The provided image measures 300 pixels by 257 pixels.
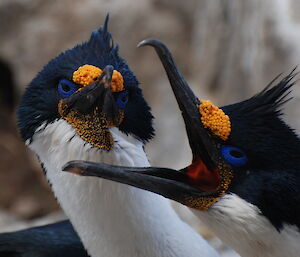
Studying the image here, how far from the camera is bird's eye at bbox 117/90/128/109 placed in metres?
1.77

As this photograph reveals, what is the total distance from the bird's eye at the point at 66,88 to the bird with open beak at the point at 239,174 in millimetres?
320

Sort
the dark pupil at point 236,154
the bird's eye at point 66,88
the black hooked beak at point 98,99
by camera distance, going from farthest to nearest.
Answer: the bird's eye at point 66,88, the black hooked beak at point 98,99, the dark pupil at point 236,154

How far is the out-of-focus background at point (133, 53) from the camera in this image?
4.53 m

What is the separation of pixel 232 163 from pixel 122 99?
45 cm

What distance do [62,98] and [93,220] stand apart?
0.37 meters

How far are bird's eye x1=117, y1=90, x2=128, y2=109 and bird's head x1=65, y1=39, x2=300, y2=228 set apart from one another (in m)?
0.22

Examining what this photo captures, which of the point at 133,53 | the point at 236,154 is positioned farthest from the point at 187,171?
the point at 133,53

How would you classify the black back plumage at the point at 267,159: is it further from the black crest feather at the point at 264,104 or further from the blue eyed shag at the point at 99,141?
the blue eyed shag at the point at 99,141

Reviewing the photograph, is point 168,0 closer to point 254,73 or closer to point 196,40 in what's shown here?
point 196,40

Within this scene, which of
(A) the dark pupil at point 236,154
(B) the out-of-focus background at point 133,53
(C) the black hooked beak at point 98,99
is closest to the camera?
(A) the dark pupil at point 236,154

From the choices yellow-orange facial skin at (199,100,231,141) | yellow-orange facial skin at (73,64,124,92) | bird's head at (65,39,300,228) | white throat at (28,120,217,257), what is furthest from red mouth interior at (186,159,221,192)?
yellow-orange facial skin at (73,64,124,92)

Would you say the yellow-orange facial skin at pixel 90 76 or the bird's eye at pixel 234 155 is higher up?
the yellow-orange facial skin at pixel 90 76

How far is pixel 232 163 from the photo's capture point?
4.86 feet

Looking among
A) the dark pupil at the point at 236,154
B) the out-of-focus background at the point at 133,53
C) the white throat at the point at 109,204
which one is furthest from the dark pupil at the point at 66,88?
the out-of-focus background at the point at 133,53
